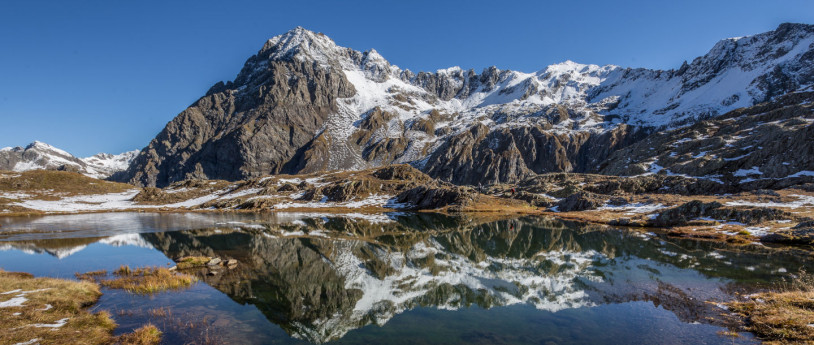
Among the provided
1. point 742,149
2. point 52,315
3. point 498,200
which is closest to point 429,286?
point 52,315

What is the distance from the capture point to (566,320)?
2034 centimetres

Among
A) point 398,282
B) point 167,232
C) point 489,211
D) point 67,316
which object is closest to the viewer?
point 67,316

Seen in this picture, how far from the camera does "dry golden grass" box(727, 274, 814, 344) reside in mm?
15719

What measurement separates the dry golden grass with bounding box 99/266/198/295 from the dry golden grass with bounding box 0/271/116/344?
190cm

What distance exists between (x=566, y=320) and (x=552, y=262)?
59.2 ft

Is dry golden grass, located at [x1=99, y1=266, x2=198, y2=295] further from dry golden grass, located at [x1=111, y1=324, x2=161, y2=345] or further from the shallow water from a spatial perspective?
dry golden grass, located at [x1=111, y1=324, x2=161, y2=345]

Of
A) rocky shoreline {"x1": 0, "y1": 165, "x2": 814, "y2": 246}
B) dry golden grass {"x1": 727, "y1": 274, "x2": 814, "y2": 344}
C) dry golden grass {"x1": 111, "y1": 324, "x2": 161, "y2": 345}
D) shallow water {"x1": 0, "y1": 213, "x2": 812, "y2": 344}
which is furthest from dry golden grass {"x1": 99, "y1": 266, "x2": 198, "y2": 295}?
rocky shoreline {"x1": 0, "y1": 165, "x2": 814, "y2": 246}

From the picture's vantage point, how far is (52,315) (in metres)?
18.4

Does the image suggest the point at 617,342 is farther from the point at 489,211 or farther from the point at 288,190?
the point at 288,190

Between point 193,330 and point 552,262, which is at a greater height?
point 193,330

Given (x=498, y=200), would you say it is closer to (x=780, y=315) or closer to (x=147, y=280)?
(x=780, y=315)

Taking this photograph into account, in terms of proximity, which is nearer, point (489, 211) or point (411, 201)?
point (489, 211)

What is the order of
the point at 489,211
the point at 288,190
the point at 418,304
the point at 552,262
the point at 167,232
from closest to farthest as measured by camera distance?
the point at 418,304 < the point at 552,262 < the point at 167,232 < the point at 489,211 < the point at 288,190

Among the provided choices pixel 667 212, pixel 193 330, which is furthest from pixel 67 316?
pixel 667 212
